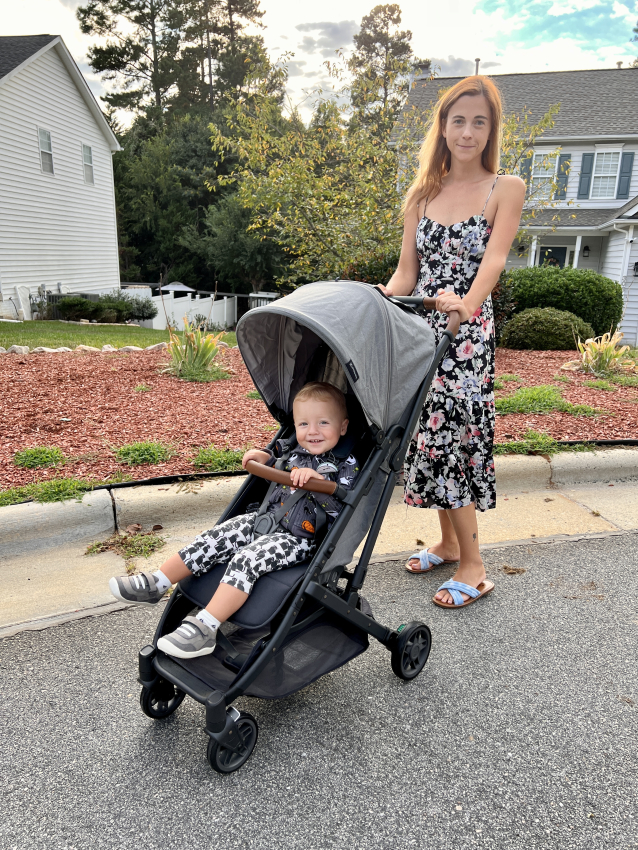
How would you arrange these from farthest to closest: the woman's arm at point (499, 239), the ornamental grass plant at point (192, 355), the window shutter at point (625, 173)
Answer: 1. the window shutter at point (625, 173)
2. the ornamental grass plant at point (192, 355)
3. the woman's arm at point (499, 239)

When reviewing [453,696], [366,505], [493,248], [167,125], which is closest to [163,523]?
[366,505]

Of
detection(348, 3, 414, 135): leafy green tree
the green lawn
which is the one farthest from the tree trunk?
detection(348, 3, 414, 135): leafy green tree

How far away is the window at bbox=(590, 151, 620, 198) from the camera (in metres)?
21.3

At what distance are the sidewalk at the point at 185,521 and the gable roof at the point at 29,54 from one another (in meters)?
16.6

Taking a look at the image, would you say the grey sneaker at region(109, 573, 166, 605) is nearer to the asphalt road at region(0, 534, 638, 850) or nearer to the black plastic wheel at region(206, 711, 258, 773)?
the asphalt road at region(0, 534, 638, 850)

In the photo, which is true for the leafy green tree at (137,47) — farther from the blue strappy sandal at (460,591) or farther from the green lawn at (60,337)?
the blue strappy sandal at (460,591)

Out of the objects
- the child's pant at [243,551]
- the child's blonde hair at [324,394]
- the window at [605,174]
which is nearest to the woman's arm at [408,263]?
the child's blonde hair at [324,394]

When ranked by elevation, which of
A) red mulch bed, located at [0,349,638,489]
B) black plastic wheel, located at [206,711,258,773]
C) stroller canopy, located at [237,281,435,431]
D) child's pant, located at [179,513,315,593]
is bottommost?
black plastic wheel, located at [206,711,258,773]

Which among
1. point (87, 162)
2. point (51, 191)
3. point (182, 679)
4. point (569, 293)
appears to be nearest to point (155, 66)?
point (87, 162)

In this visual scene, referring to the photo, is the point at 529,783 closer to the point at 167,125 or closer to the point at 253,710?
the point at 253,710

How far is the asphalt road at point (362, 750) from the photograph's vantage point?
1799 mm

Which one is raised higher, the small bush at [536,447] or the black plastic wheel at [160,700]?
the small bush at [536,447]

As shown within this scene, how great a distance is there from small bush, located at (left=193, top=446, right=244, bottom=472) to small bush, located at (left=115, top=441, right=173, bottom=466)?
225 mm

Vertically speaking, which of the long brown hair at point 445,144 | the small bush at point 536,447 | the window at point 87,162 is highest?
the window at point 87,162
